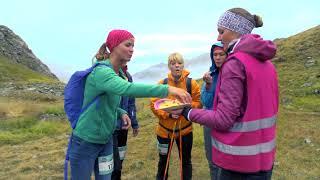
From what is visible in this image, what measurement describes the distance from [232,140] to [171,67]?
12.0ft

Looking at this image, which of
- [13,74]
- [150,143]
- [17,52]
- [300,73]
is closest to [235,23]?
[150,143]

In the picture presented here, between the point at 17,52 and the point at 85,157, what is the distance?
96.9 m

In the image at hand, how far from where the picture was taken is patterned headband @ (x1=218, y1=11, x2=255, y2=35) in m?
4.73

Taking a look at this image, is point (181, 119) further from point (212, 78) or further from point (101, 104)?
point (101, 104)

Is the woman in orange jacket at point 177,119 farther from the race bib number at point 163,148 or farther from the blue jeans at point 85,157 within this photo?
the blue jeans at point 85,157

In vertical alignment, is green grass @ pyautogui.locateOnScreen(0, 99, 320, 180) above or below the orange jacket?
below

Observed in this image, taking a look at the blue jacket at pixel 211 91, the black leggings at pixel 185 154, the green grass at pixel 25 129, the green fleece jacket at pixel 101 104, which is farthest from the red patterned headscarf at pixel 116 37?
the green grass at pixel 25 129

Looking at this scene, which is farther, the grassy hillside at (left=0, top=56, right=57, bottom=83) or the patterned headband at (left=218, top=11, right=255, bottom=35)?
the grassy hillside at (left=0, top=56, right=57, bottom=83)

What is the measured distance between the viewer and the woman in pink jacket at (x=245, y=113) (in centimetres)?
417

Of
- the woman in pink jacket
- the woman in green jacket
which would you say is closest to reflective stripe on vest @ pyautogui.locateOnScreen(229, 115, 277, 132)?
the woman in pink jacket

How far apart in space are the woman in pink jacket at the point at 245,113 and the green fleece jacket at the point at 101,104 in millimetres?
992

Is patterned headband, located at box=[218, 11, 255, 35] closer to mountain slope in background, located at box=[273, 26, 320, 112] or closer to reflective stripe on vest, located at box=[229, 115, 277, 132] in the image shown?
reflective stripe on vest, located at box=[229, 115, 277, 132]

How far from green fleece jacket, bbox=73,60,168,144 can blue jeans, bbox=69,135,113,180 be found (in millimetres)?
91

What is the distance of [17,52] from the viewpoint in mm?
97750
